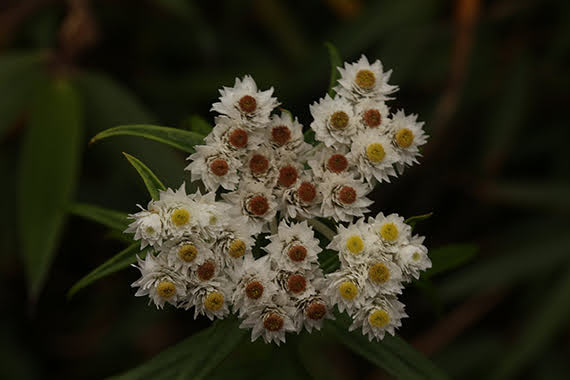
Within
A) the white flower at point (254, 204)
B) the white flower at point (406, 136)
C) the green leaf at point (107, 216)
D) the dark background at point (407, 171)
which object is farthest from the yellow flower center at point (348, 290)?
the dark background at point (407, 171)

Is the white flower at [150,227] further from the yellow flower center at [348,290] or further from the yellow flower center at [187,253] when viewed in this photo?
the yellow flower center at [348,290]

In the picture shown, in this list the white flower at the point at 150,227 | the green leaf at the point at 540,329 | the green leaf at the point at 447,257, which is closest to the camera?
the white flower at the point at 150,227

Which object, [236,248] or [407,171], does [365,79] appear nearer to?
[236,248]

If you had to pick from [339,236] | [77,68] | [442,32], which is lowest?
[339,236]

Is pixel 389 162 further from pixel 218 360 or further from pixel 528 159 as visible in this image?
pixel 528 159

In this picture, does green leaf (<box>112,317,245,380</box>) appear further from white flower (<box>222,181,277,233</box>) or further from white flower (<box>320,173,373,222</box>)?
white flower (<box>320,173,373,222</box>)

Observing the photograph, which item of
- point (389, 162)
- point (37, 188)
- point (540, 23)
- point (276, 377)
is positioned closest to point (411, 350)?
point (276, 377)

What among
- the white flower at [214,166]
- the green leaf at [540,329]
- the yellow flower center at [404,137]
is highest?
the green leaf at [540,329]

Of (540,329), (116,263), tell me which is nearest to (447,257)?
(116,263)
